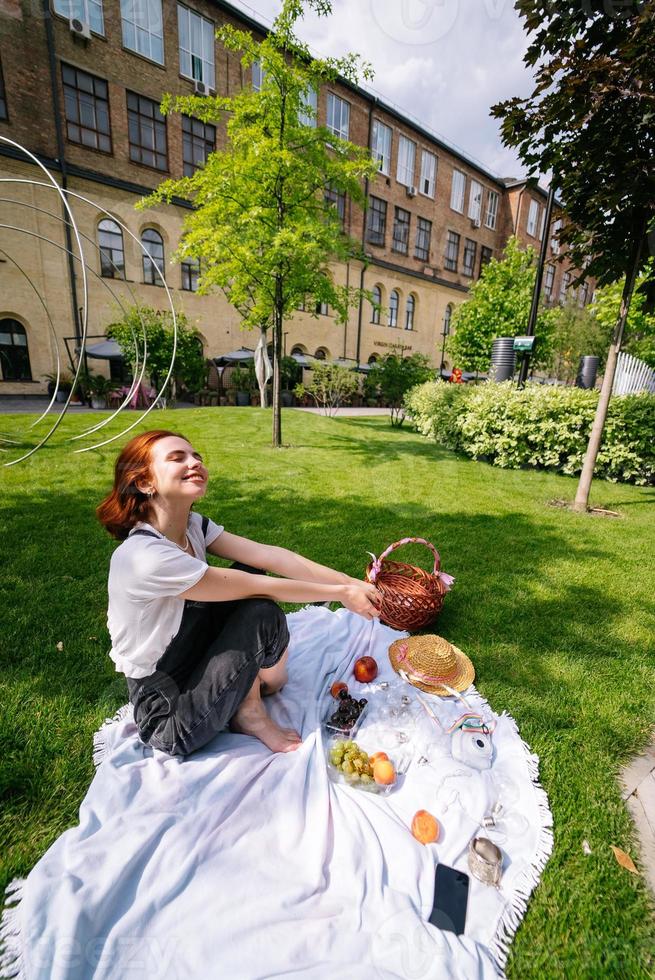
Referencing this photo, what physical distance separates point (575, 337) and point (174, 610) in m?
29.1

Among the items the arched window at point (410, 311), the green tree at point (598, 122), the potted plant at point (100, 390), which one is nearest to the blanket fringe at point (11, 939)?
the green tree at point (598, 122)

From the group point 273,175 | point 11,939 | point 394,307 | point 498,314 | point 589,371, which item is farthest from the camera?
point 394,307

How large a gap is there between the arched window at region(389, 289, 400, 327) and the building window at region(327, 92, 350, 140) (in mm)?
9339

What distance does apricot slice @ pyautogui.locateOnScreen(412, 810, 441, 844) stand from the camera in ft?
6.01

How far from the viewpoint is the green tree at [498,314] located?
2030 centimetres

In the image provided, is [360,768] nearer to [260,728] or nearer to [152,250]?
[260,728]

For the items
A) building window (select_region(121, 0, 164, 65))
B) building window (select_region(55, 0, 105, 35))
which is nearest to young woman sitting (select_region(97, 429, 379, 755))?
building window (select_region(55, 0, 105, 35))

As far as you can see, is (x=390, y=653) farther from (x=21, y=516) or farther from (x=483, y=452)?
(x=483, y=452)

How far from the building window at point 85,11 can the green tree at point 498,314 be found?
60.7ft

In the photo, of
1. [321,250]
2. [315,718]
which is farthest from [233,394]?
[315,718]

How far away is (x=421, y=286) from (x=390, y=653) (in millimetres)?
32863

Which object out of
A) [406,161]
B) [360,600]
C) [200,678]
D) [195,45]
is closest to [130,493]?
[200,678]

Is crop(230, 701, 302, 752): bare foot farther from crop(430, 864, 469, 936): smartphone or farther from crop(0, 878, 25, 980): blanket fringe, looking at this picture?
crop(0, 878, 25, 980): blanket fringe

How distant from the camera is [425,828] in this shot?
6.08ft
